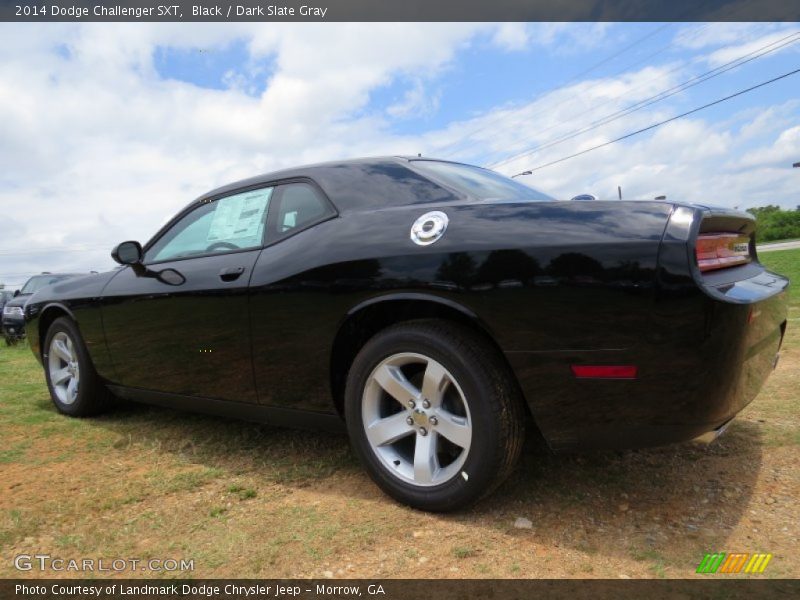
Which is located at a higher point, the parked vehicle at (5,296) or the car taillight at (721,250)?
the car taillight at (721,250)

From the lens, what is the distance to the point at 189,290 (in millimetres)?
3174

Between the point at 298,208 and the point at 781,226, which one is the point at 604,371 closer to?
the point at 298,208

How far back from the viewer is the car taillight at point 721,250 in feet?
6.73

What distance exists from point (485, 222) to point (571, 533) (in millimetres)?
1195

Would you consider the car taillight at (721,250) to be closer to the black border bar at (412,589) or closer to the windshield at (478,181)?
the windshield at (478,181)

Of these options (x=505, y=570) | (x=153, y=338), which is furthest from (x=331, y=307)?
(x=153, y=338)

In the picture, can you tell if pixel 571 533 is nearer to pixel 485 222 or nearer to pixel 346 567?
pixel 346 567

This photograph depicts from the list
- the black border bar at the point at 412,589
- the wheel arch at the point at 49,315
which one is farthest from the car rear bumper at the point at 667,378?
the wheel arch at the point at 49,315

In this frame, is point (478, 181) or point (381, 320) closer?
point (381, 320)

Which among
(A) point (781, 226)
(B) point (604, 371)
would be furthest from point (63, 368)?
(A) point (781, 226)

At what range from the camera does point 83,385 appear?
4.08 metres

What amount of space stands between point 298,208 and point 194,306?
78 centimetres

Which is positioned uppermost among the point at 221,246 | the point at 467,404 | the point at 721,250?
the point at 221,246

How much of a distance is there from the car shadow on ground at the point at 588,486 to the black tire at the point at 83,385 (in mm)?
716
